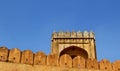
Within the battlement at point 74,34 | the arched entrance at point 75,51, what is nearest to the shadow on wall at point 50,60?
the arched entrance at point 75,51

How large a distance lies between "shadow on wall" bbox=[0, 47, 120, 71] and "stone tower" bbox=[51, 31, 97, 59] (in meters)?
19.1

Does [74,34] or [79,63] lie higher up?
[74,34]

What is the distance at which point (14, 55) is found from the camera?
4.30m

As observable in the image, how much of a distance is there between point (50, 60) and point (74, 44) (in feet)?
65.5

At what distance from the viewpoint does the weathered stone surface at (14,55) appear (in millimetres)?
4281

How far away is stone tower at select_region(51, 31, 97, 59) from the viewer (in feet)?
79.5

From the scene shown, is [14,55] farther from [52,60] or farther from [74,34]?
[74,34]

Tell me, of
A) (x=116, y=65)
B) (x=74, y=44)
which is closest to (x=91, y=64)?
(x=116, y=65)

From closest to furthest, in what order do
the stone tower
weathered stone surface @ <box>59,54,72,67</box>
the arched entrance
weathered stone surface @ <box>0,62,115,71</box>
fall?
weathered stone surface @ <box>0,62,115,71</box>
weathered stone surface @ <box>59,54,72,67</box>
the arched entrance
the stone tower

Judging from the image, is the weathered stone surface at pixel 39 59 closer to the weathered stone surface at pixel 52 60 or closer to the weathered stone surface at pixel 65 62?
the weathered stone surface at pixel 52 60

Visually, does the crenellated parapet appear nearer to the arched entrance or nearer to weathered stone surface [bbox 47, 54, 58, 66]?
the arched entrance

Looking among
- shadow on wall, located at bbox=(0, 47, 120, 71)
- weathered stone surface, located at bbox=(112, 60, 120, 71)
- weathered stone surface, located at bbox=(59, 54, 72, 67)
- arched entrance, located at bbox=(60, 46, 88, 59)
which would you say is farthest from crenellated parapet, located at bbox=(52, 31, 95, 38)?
weathered stone surface, located at bbox=(59, 54, 72, 67)

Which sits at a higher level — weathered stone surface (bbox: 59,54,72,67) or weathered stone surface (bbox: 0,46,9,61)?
weathered stone surface (bbox: 0,46,9,61)

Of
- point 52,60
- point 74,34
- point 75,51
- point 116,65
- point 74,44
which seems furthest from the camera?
point 74,34
